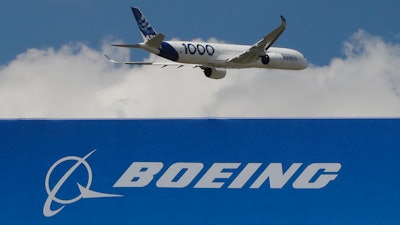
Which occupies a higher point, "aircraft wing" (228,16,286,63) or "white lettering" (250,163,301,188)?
"aircraft wing" (228,16,286,63)

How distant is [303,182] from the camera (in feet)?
21.0

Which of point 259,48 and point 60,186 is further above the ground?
point 259,48

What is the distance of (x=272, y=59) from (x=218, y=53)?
339cm

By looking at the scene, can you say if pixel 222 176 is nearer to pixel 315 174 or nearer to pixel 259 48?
pixel 315 174

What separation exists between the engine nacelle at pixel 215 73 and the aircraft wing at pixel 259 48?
3.90 feet

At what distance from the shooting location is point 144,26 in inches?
1753

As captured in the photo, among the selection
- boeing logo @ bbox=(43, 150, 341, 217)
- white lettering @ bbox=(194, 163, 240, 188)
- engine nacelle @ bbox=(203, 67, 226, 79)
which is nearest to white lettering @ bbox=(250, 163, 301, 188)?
boeing logo @ bbox=(43, 150, 341, 217)

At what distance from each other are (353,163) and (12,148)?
10.2ft

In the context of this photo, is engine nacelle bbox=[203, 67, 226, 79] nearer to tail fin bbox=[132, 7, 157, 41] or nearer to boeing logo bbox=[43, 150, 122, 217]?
tail fin bbox=[132, 7, 157, 41]

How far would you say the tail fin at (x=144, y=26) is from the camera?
1726 inches

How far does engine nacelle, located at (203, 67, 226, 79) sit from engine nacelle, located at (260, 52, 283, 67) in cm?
248

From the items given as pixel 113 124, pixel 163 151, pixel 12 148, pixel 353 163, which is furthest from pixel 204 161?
pixel 12 148

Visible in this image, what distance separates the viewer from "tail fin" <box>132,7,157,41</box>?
43844 millimetres

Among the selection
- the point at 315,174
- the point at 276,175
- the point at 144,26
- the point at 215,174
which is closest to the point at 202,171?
the point at 215,174
